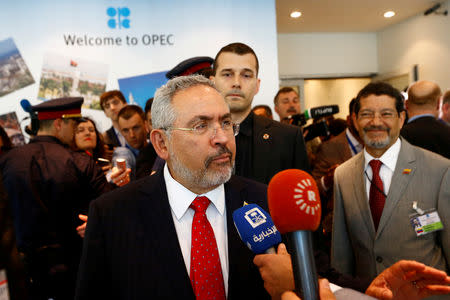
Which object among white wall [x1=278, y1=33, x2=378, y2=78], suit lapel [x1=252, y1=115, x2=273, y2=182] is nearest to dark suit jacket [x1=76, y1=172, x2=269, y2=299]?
suit lapel [x1=252, y1=115, x2=273, y2=182]

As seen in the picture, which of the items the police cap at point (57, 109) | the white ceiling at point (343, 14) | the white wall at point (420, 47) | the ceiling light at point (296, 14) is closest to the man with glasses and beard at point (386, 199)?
the police cap at point (57, 109)

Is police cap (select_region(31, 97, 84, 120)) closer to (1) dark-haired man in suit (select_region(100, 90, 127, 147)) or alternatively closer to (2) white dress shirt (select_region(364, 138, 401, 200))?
(1) dark-haired man in suit (select_region(100, 90, 127, 147))

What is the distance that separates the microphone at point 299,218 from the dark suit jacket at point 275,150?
1162mm

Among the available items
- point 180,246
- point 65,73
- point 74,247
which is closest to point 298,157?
point 180,246

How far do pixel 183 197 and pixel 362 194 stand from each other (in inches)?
44.5

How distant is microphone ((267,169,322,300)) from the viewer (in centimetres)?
72

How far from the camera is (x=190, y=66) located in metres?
2.12

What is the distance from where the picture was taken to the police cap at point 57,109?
8.76 feet

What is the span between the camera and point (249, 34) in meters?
5.04

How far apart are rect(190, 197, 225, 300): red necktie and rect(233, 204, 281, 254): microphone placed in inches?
12.8

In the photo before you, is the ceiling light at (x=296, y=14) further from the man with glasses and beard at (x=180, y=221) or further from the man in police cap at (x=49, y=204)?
the man with glasses and beard at (x=180, y=221)

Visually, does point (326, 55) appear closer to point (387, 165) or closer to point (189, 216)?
point (387, 165)

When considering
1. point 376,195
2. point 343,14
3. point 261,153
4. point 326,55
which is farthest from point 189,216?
point 326,55

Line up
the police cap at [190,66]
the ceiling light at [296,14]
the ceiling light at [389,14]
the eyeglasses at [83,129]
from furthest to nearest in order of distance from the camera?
the ceiling light at [389,14] < the ceiling light at [296,14] < the eyeglasses at [83,129] < the police cap at [190,66]
